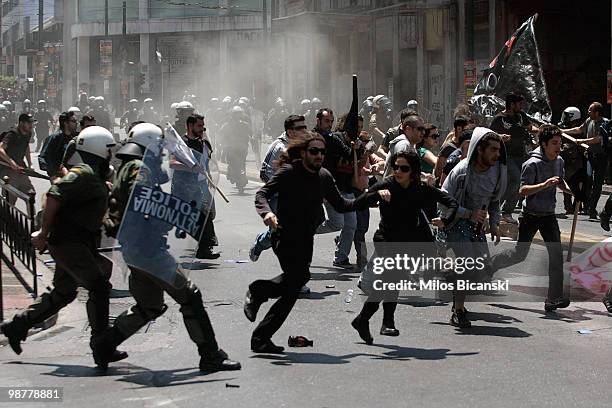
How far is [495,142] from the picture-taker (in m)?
9.65

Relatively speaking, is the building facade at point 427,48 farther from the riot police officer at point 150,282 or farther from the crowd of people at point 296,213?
the riot police officer at point 150,282

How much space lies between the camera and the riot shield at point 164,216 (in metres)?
7.63

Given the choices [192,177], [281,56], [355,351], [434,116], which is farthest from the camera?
[281,56]

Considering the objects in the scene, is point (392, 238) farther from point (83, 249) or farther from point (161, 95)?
point (161, 95)

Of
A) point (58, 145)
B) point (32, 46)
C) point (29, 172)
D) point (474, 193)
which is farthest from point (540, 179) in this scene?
point (32, 46)

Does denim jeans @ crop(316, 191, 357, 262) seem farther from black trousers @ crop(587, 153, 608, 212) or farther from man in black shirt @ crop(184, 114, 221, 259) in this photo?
black trousers @ crop(587, 153, 608, 212)

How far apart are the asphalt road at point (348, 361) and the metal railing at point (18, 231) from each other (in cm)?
57

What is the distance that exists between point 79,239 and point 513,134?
8.35m

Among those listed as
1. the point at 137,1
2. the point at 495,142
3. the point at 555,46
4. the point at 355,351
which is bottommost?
the point at 355,351

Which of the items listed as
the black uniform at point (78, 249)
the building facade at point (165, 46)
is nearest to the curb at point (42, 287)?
the black uniform at point (78, 249)

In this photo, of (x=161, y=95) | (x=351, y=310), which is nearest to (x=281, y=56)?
(x=161, y=95)

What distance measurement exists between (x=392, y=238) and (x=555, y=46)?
885 inches

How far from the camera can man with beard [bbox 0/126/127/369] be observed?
7961mm

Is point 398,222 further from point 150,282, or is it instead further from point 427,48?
point 427,48
